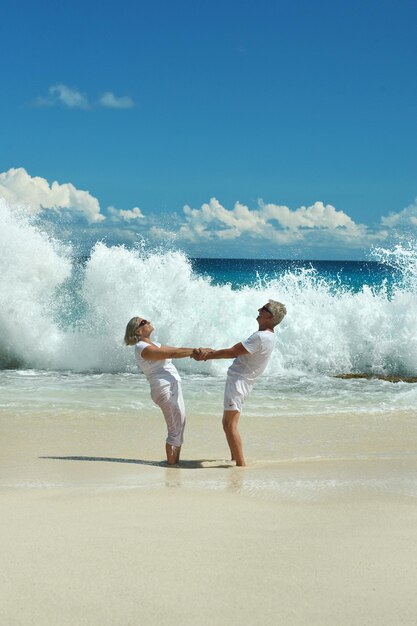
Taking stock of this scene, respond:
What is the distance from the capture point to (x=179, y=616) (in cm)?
315

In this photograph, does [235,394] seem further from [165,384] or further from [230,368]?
[165,384]

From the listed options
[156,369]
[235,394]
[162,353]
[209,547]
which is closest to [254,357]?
[235,394]

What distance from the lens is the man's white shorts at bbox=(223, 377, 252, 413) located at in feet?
22.5

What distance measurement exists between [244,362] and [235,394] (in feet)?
0.99

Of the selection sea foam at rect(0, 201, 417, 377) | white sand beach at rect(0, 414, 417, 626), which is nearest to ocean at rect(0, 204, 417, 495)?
sea foam at rect(0, 201, 417, 377)

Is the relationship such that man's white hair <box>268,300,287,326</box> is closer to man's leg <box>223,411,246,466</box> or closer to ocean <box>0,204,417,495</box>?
man's leg <box>223,411,246,466</box>

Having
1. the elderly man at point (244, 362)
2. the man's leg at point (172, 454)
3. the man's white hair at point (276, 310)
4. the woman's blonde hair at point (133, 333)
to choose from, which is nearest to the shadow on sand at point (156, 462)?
the man's leg at point (172, 454)

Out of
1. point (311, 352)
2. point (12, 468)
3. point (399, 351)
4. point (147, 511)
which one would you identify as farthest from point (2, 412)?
point (399, 351)

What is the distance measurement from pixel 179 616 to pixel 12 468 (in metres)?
4.03

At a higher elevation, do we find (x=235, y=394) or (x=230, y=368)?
(x=230, y=368)

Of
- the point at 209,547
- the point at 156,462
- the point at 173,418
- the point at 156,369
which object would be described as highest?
the point at 156,369

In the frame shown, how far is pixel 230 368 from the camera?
6.95m

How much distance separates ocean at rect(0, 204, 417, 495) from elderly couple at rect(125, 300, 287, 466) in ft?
5.29

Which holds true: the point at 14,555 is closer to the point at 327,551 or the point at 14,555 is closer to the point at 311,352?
the point at 327,551
